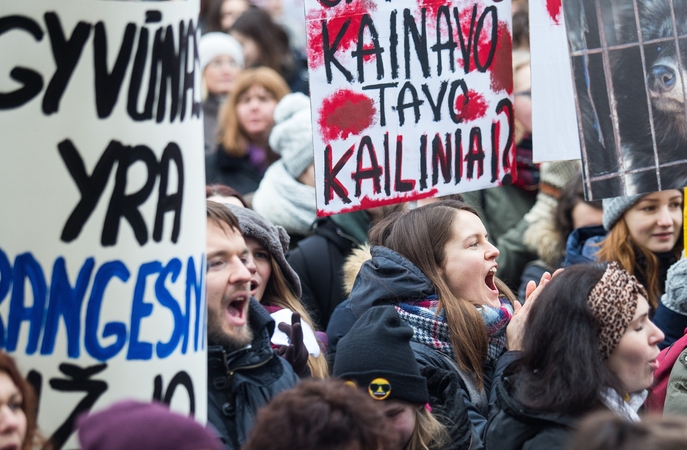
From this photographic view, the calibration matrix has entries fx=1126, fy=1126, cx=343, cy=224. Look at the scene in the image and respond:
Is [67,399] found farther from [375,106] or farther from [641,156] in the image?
[641,156]

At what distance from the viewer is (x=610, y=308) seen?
11.0 ft

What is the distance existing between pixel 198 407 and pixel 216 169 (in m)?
4.32

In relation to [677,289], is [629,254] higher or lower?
higher

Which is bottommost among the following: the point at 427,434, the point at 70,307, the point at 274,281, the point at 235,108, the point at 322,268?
Result: the point at 427,434

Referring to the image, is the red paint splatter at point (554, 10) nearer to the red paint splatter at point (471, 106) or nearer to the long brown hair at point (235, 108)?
the red paint splatter at point (471, 106)

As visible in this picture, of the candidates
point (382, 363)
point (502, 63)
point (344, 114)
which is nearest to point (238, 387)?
point (382, 363)

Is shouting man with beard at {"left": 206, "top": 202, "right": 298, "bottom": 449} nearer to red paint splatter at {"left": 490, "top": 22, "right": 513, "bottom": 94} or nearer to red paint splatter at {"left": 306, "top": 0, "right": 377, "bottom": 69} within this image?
red paint splatter at {"left": 306, "top": 0, "right": 377, "bottom": 69}

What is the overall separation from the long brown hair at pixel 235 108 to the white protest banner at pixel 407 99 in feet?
8.84

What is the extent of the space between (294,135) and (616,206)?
1752 mm

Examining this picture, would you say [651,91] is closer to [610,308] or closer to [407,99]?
[407,99]

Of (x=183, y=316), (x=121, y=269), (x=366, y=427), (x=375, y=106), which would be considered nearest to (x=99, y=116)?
(x=121, y=269)

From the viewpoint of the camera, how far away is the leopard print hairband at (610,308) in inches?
131

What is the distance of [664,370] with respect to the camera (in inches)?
168

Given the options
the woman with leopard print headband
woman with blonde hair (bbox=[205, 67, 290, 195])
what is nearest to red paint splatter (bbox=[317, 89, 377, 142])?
the woman with leopard print headband
